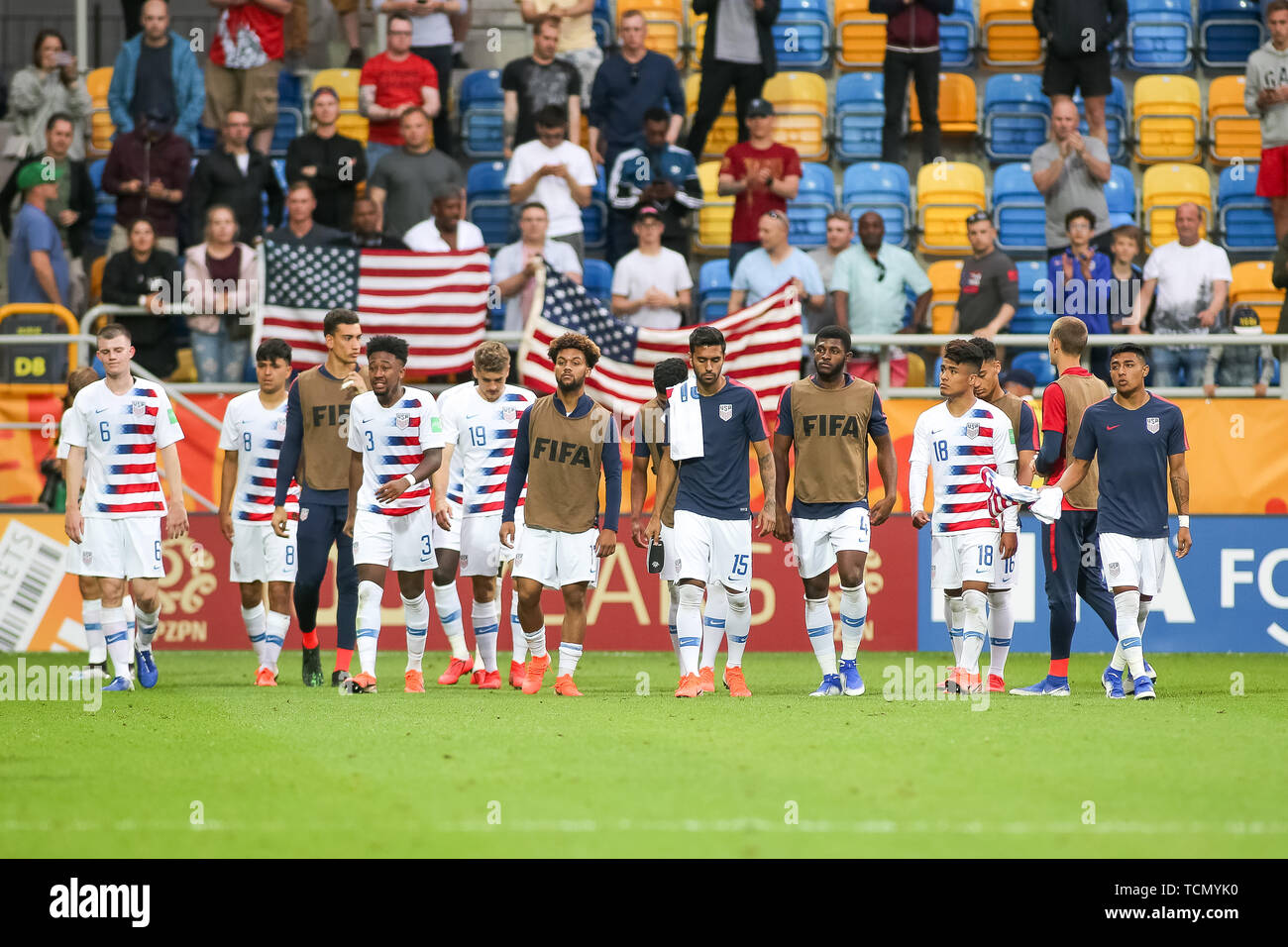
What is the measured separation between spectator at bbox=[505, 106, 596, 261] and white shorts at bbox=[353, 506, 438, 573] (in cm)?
632

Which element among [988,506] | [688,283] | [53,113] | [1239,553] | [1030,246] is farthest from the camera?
[1030,246]

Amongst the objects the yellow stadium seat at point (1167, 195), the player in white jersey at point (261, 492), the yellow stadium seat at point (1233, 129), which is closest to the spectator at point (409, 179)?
the player in white jersey at point (261, 492)

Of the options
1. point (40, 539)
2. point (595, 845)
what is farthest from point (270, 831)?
point (40, 539)

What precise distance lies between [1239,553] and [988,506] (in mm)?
5593

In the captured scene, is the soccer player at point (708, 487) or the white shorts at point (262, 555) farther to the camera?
the white shorts at point (262, 555)

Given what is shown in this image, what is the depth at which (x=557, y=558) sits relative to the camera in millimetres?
11594

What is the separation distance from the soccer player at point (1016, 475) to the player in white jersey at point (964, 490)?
0.14 m

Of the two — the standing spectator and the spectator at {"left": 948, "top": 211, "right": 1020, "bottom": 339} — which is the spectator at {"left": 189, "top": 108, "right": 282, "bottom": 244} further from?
the standing spectator

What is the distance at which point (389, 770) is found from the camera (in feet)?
25.4

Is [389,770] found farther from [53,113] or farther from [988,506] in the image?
[53,113]

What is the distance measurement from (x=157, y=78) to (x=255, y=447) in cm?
728

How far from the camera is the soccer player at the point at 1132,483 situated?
36.2 ft

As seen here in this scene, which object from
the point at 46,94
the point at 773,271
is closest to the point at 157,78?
the point at 46,94

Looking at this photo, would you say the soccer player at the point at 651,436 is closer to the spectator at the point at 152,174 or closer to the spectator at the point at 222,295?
the spectator at the point at 222,295
